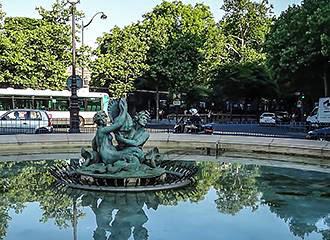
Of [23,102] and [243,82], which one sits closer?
[23,102]

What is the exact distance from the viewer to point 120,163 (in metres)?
9.89

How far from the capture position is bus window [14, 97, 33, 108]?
33125mm

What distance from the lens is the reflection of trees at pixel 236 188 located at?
9.16 meters

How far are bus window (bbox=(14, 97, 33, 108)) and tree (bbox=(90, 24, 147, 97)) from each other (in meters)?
9.93

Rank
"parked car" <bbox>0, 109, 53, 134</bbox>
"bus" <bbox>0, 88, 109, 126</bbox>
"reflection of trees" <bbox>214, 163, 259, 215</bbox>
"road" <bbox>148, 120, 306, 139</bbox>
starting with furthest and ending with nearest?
"bus" <bbox>0, 88, 109, 126</bbox>, "road" <bbox>148, 120, 306, 139</bbox>, "parked car" <bbox>0, 109, 53, 134</bbox>, "reflection of trees" <bbox>214, 163, 259, 215</bbox>

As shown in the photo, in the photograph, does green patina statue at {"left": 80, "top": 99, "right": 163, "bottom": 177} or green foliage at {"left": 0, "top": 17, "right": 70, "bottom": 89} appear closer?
green patina statue at {"left": 80, "top": 99, "right": 163, "bottom": 177}

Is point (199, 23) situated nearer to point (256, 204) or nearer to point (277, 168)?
point (277, 168)

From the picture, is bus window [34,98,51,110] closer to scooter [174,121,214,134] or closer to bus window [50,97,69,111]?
bus window [50,97,69,111]

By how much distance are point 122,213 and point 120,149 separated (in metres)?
2.47

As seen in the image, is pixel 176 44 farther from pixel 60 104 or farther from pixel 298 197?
pixel 298 197

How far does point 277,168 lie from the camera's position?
13641 millimetres

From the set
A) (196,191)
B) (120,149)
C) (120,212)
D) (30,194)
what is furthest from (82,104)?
(120,212)

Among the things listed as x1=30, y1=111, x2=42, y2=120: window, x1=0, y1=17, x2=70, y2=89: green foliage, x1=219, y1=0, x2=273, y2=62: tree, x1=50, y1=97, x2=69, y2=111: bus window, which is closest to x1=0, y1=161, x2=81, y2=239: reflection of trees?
x1=30, y1=111, x2=42, y2=120: window

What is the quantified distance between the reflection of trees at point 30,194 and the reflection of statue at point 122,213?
0.48m
